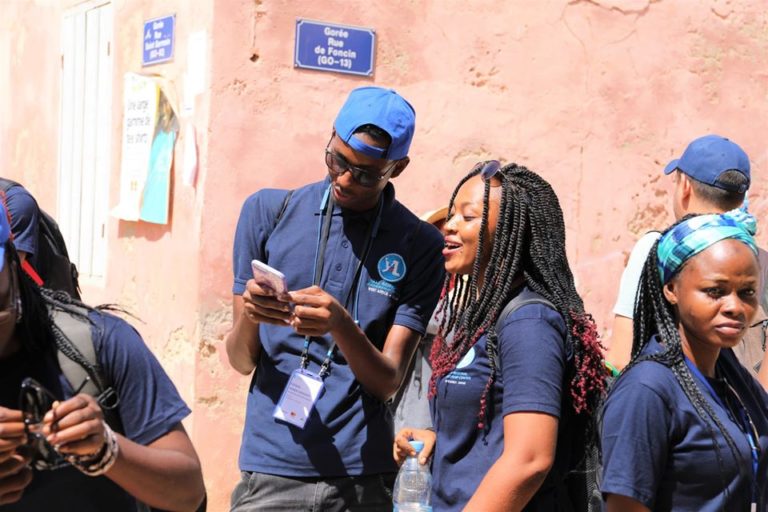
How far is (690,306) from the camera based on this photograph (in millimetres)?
2971

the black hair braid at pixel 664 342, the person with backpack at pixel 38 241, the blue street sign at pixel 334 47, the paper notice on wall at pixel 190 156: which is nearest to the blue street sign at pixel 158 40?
the paper notice on wall at pixel 190 156

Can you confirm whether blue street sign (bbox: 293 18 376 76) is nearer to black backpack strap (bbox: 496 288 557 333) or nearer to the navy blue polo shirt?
the navy blue polo shirt

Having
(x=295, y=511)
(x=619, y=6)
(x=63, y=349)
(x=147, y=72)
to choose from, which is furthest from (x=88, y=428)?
(x=619, y=6)

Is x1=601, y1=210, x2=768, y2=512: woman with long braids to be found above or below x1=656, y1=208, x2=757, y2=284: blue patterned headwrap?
below

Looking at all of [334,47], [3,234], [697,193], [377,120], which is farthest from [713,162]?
[3,234]

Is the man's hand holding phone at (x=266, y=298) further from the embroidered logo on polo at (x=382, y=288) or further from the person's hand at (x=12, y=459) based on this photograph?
the person's hand at (x=12, y=459)

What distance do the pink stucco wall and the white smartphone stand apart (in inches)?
106

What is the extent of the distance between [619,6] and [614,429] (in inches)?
183

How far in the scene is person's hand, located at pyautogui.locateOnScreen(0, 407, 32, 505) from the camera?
212 centimetres

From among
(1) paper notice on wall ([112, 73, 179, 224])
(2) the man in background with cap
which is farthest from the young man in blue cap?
(1) paper notice on wall ([112, 73, 179, 224])

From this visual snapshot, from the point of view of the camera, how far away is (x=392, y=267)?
12.3 feet

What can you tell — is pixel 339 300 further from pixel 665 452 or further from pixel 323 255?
pixel 665 452

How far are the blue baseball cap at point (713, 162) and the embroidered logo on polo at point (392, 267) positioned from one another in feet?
4.98

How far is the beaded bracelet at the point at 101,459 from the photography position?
2189mm
